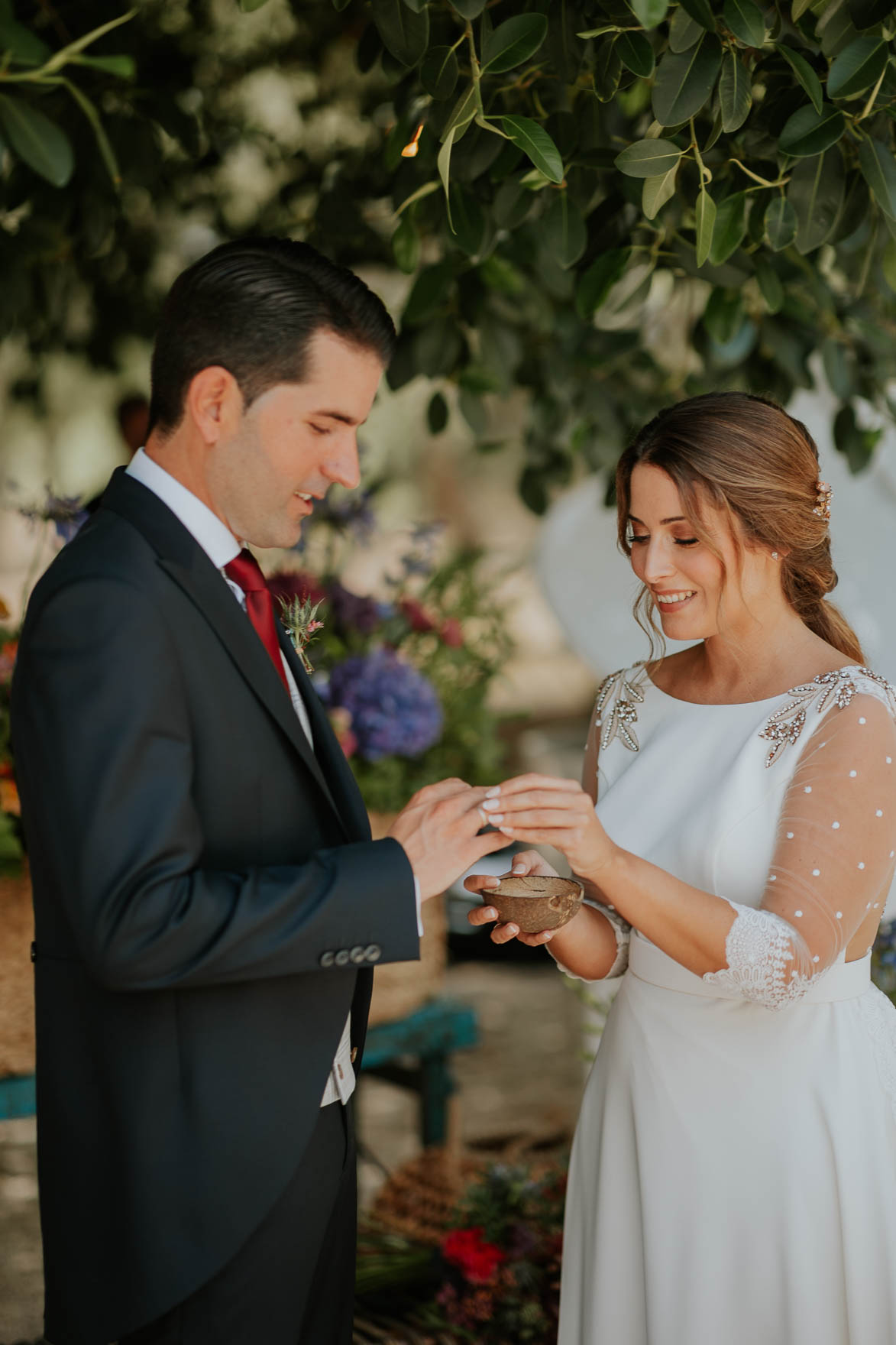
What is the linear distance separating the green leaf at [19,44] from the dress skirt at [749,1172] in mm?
1367

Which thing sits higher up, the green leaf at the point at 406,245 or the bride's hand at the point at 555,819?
the green leaf at the point at 406,245

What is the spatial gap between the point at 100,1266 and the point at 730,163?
61.6 inches

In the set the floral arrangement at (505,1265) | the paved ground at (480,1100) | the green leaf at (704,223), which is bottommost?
the paved ground at (480,1100)

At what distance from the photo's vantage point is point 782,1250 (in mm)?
1683

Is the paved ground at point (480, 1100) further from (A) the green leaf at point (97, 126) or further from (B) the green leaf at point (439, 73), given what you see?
(B) the green leaf at point (439, 73)

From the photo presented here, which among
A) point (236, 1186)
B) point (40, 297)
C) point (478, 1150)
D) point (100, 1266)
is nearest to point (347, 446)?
point (236, 1186)

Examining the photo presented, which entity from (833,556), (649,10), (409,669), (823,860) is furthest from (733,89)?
(833,556)

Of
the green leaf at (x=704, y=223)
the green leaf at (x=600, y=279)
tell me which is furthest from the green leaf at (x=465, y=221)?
the green leaf at (x=704, y=223)

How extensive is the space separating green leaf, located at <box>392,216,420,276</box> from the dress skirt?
42.7 inches

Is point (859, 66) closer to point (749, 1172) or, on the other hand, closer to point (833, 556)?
point (749, 1172)

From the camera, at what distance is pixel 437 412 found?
2.52 meters

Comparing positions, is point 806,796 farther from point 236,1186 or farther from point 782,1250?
point 236,1186

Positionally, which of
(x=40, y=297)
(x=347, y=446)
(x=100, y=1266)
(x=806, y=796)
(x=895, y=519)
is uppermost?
(x=40, y=297)

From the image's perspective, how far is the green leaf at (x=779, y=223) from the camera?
161 centimetres
